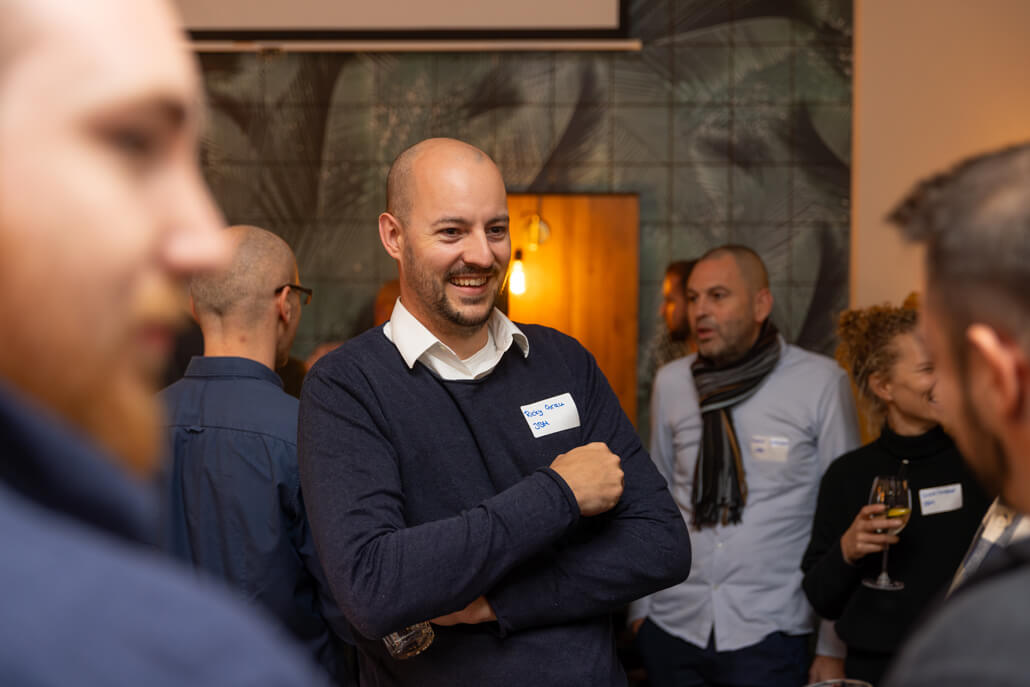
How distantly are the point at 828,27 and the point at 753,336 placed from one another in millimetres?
2740

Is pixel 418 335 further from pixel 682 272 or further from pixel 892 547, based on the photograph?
pixel 682 272

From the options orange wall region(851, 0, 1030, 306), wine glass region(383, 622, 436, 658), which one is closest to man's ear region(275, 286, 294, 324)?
wine glass region(383, 622, 436, 658)

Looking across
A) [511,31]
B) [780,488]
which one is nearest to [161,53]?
[780,488]

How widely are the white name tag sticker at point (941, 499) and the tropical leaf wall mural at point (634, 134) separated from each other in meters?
2.65

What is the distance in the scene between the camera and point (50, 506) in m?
0.40

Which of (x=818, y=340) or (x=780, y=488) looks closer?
(x=780, y=488)

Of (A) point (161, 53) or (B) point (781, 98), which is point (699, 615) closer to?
(A) point (161, 53)

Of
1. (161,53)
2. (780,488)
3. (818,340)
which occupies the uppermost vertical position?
(161,53)

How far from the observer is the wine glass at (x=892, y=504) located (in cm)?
225

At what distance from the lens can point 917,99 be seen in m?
4.93

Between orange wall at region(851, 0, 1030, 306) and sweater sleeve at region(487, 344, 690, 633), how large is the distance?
3678 mm

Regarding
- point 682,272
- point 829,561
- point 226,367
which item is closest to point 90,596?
point 226,367

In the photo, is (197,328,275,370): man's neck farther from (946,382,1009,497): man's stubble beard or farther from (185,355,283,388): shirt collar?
(946,382,1009,497): man's stubble beard

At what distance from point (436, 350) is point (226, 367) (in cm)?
73
